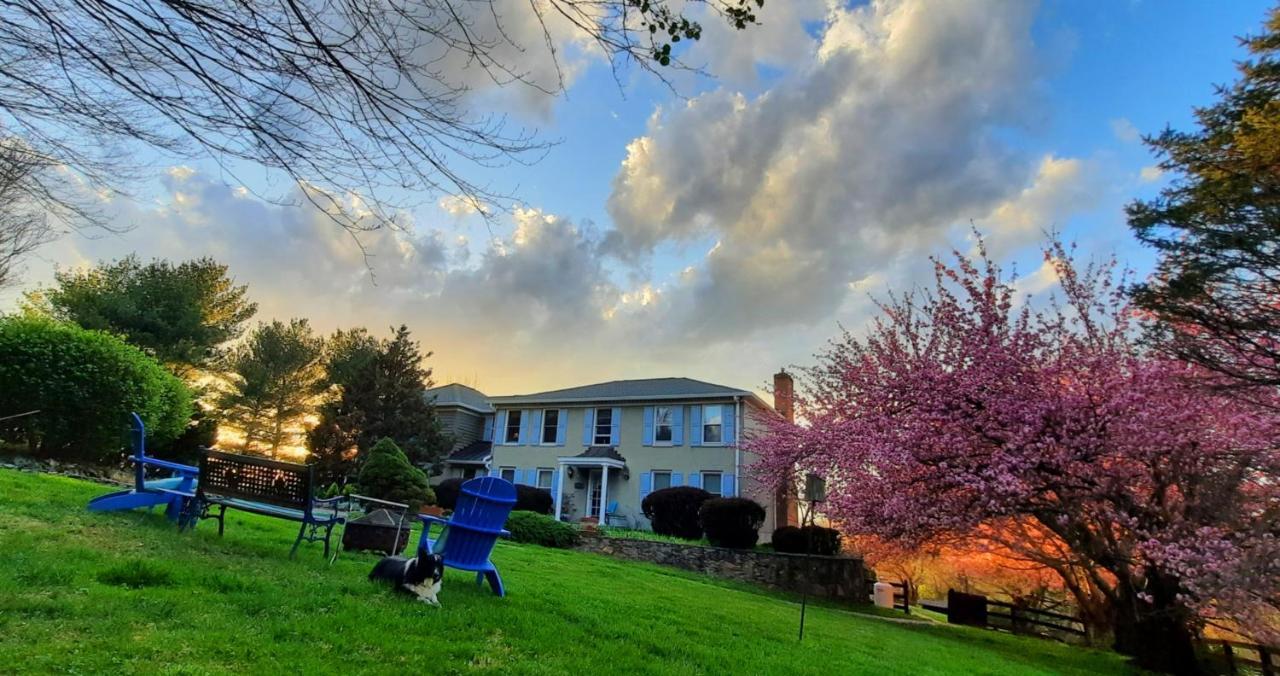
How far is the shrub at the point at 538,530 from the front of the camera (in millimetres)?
15039

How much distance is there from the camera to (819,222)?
536 inches

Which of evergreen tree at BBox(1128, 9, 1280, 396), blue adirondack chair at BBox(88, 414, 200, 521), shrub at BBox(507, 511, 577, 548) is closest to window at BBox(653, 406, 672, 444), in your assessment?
shrub at BBox(507, 511, 577, 548)

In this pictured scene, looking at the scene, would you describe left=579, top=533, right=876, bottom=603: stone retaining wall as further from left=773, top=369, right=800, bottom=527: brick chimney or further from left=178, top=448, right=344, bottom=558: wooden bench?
left=178, top=448, right=344, bottom=558: wooden bench

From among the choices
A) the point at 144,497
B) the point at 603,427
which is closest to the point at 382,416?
the point at 603,427

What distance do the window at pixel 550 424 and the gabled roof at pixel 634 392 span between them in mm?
563

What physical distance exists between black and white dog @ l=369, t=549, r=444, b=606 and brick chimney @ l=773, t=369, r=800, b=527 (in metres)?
16.4

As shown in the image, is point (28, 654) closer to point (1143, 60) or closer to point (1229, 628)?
point (1143, 60)

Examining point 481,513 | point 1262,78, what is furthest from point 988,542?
point 481,513

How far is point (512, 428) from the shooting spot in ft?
85.7

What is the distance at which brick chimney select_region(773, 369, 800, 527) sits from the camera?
21.2 meters

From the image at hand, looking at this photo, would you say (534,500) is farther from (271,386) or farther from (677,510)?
(271,386)

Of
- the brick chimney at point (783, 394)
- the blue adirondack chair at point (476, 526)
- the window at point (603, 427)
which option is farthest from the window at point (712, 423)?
the blue adirondack chair at point (476, 526)

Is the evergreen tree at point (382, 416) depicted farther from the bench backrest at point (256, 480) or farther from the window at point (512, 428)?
the bench backrest at point (256, 480)

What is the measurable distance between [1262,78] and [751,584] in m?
13.3
